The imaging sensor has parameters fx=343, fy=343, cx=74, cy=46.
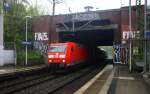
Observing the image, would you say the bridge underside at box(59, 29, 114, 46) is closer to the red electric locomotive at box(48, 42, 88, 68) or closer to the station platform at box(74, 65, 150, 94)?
the red electric locomotive at box(48, 42, 88, 68)

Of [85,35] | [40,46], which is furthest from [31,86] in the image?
[85,35]

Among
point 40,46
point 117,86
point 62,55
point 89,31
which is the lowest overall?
point 117,86

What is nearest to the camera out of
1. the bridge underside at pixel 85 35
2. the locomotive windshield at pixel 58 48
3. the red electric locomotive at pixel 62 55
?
the red electric locomotive at pixel 62 55

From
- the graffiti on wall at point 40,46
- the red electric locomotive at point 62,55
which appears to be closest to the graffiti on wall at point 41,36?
the graffiti on wall at point 40,46

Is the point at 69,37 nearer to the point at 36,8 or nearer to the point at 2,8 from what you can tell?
the point at 2,8

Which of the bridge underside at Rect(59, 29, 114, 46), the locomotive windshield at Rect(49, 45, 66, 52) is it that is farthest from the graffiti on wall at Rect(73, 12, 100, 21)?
the locomotive windshield at Rect(49, 45, 66, 52)

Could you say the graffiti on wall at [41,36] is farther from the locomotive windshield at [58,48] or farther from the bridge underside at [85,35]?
the locomotive windshield at [58,48]

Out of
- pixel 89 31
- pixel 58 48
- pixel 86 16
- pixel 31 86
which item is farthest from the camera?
pixel 89 31

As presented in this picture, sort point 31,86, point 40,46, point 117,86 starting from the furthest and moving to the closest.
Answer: point 40,46
point 31,86
point 117,86

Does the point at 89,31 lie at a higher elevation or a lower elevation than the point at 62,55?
higher

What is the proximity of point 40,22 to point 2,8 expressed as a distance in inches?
406

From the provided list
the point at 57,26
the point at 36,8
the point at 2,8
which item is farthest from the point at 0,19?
the point at 36,8

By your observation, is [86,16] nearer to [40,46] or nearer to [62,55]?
[40,46]

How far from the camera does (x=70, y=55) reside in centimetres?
3053
